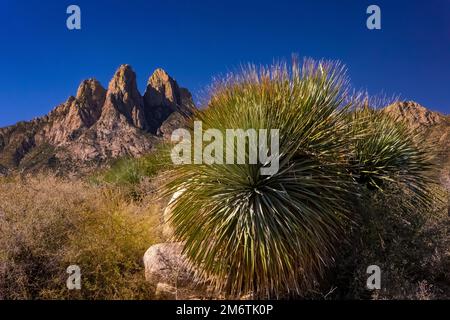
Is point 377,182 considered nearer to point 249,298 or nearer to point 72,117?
point 249,298

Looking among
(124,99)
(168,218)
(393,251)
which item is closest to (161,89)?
(124,99)

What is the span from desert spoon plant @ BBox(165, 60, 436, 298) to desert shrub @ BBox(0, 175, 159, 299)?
3.30ft

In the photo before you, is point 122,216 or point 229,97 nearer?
point 229,97

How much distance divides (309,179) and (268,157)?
561mm

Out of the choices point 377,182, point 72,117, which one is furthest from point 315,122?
point 72,117

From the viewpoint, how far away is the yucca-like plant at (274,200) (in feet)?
15.9

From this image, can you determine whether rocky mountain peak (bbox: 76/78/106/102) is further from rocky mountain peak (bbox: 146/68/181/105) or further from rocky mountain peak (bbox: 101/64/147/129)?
rocky mountain peak (bbox: 146/68/181/105)

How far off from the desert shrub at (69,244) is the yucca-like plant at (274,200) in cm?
98

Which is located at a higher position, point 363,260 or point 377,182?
point 377,182

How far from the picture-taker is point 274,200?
4914mm

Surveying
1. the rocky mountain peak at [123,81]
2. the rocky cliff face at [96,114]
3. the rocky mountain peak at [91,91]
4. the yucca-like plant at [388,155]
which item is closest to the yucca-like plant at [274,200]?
the yucca-like plant at [388,155]

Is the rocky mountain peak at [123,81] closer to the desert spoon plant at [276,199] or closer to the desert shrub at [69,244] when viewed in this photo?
the desert shrub at [69,244]

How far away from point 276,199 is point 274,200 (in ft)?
0.10

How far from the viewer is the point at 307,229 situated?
4.85m
